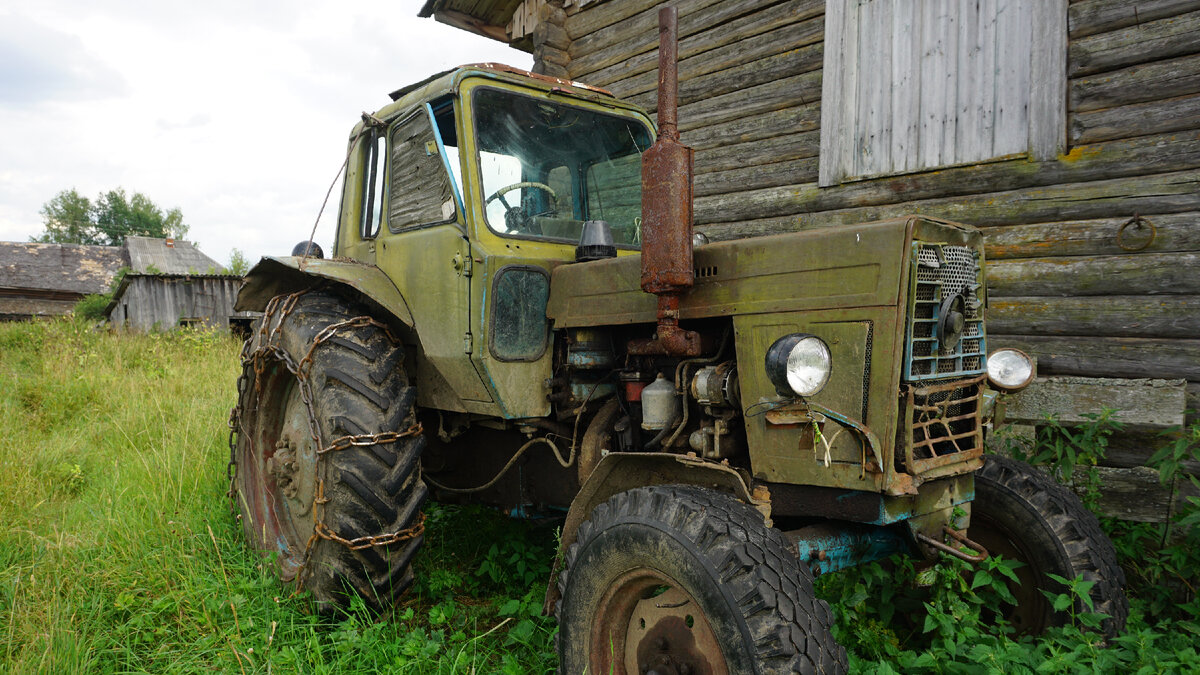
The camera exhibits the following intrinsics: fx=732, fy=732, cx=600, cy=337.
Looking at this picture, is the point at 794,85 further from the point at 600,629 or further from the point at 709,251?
the point at 600,629

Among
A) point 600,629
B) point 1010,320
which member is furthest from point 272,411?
point 1010,320

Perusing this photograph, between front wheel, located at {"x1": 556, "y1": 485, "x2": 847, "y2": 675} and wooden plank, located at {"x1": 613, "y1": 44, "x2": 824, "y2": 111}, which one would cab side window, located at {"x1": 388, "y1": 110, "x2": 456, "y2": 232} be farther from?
wooden plank, located at {"x1": 613, "y1": 44, "x2": 824, "y2": 111}

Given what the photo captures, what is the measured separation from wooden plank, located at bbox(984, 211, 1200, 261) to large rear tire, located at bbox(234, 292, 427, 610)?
144 inches

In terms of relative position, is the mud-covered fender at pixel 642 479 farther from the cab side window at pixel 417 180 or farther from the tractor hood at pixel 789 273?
the cab side window at pixel 417 180

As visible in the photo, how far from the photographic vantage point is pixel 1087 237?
4.20m

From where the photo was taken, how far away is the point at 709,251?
2609 millimetres

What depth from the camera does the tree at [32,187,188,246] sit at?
5456cm

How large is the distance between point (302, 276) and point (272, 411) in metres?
0.75

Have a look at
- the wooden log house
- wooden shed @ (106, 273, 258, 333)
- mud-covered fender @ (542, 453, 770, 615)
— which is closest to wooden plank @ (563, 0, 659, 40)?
the wooden log house

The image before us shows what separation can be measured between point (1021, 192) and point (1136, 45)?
3.04 ft

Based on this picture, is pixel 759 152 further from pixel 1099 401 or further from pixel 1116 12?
pixel 1099 401

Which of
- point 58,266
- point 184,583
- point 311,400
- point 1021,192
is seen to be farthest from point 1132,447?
point 58,266

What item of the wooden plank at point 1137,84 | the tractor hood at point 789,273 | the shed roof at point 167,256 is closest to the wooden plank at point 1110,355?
the wooden plank at point 1137,84

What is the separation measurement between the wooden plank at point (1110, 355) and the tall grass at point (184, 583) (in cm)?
313
